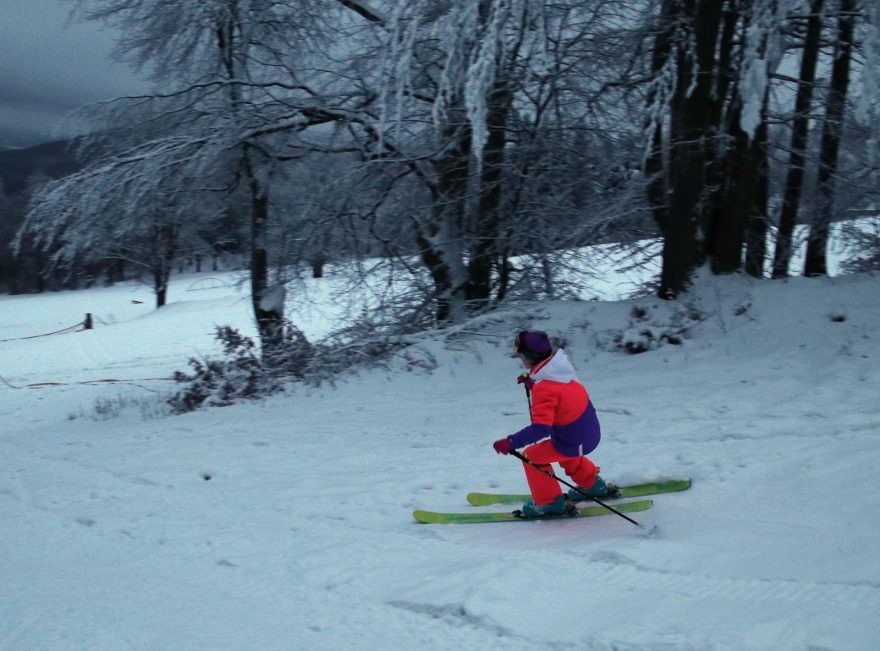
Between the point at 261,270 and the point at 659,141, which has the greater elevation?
the point at 659,141

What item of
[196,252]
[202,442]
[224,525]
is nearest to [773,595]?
[224,525]

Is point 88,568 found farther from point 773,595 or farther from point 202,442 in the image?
point 773,595

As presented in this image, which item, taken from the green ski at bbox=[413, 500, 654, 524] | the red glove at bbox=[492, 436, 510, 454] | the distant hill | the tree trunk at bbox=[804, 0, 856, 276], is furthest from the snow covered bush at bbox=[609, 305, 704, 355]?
the distant hill

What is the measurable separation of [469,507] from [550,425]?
45.4 inches

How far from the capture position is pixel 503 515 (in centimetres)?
444

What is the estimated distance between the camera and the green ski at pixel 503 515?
425 cm

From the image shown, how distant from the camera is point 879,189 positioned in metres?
8.46

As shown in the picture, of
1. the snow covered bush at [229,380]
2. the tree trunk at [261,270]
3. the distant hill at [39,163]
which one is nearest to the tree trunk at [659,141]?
the snow covered bush at [229,380]

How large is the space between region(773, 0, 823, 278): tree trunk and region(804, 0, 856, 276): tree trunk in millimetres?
282

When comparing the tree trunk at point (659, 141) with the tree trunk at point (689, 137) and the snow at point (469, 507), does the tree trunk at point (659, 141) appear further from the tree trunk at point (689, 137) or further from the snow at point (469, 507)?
the snow at point (469, 507)

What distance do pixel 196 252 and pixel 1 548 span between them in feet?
36.1

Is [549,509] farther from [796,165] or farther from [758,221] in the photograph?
[796,165]

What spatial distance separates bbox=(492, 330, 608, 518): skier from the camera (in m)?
4.05

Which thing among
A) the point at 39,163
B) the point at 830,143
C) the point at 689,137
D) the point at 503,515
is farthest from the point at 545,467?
the point at 39,163
